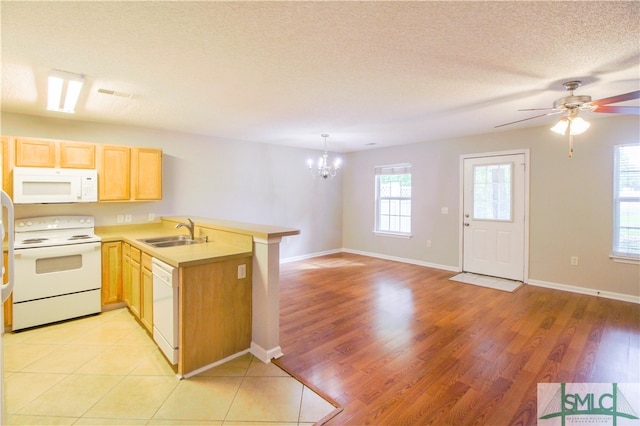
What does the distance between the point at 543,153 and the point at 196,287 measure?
5.01 metres

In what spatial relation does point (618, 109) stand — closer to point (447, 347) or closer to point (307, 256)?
point (447, 347)

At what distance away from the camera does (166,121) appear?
4.19m

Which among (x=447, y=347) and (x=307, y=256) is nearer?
(x=447, y=347)

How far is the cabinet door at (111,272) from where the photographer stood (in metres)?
3.61

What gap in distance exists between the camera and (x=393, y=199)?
6.58m

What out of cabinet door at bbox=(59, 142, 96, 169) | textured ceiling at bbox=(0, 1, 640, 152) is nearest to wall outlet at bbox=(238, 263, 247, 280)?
textured ceiling at bbox=(0, 1, 640, 152)

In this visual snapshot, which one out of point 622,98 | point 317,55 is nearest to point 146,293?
point 317,55

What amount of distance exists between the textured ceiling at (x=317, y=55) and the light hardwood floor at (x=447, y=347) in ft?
7.77

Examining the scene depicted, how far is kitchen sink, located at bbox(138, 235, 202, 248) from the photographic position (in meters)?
3.45

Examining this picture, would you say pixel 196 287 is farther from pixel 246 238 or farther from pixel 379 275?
pixel 379 275

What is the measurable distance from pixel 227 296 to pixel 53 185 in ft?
8.42

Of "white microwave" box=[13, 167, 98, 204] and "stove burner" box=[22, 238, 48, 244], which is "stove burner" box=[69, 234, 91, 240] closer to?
"stove burner" box=[22, 238, 48, 244]

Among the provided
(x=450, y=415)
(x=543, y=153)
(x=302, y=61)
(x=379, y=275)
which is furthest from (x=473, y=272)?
A: (x=302, y=61)

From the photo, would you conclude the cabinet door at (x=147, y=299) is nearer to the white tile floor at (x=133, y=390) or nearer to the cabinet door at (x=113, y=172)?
the white tile floor at (x=133, y=390)
